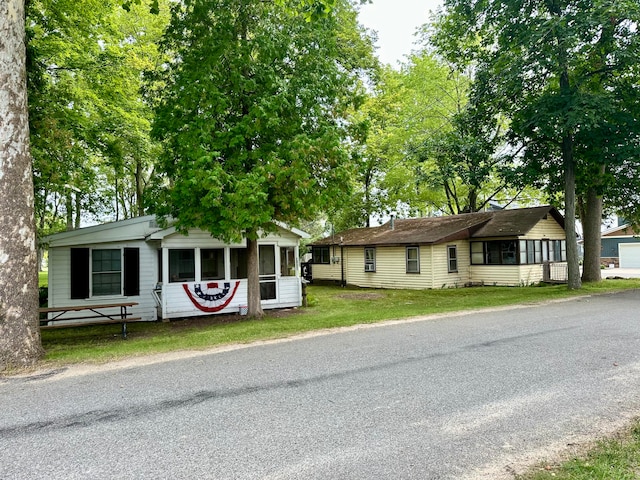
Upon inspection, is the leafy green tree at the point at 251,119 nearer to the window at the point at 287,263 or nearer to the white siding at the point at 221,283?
the white siding at the point at 221,283

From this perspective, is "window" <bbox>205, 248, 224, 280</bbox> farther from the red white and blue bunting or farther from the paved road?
the paved road

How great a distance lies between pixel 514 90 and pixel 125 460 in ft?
57.0

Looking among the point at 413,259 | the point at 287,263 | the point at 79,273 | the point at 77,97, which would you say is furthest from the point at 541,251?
the point at 77,97

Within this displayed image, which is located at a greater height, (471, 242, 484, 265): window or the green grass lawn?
(471, 242, 484, 265): window

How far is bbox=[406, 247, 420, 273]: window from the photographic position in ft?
65.9

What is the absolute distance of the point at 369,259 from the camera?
22438 millimetres

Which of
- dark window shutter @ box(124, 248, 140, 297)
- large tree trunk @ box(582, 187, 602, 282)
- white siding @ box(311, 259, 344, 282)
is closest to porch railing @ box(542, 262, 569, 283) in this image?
large tree trunk @ box(582, 187, 602, 282)

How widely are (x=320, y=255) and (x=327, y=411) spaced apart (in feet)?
70.2

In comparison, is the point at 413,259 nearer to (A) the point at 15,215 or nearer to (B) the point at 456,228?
(B) the point at 456,228

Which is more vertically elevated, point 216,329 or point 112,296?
point 112,296

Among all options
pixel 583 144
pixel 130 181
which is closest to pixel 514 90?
pixel 583 144

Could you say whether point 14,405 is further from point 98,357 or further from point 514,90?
point 514,90

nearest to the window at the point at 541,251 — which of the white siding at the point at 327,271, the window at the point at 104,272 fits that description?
the white siding at the point at 327,271

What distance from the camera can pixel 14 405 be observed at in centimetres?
466
